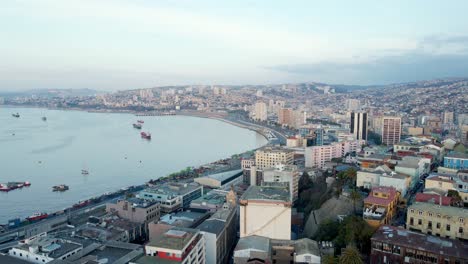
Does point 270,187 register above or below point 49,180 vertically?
above

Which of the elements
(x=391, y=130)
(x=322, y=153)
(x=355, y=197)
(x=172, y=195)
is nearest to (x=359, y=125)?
(x=391, y=130)

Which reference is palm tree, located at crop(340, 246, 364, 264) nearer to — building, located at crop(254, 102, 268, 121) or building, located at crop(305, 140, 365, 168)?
building, located at crop(305, 140, 365, 168)

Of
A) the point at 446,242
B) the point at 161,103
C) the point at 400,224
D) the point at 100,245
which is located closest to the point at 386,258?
the point at 446,242

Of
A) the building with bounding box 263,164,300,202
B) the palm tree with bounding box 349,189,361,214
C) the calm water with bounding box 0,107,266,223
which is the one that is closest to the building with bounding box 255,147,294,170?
the building with bounding box 263,164,300,202

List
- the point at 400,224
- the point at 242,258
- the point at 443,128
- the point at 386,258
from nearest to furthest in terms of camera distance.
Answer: the point at 386,258 → the point at 242,258 → the point at 400,224 → the point at 443,128

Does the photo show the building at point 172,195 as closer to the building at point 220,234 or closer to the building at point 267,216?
the building at point 220,234

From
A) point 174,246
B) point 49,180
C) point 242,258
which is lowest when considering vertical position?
point 49,180

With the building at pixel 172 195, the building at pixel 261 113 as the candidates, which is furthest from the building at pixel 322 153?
the building at pixel 261 113

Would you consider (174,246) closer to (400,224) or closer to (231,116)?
(400,224)
